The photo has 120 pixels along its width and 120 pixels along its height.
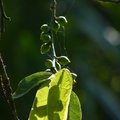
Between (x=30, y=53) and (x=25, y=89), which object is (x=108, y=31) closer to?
(x=30, y=53)

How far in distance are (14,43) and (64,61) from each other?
3040 millimetres

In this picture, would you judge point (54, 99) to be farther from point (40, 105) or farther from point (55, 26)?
point (55, 26)

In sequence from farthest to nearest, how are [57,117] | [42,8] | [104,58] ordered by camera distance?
1. [104,58]
2. [42,8]
3. [57,117]

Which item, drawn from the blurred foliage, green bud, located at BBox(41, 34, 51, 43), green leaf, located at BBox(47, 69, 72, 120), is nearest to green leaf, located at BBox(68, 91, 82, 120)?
green leaf, located at BBox(47, 69, 72, 120)

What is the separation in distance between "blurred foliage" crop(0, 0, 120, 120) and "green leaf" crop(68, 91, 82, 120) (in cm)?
282

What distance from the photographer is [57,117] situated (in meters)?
0.98

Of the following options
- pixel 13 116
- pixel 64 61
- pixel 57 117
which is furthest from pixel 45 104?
pixel 64 61

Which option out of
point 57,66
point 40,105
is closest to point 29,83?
point 40,105

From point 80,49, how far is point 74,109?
12.5 ft

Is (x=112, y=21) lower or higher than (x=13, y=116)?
lower

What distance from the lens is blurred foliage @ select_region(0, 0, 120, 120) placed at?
4.23 meters

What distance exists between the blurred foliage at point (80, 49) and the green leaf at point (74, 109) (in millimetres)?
2815

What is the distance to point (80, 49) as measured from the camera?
16.1 ft

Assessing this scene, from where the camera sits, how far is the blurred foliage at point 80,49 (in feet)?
13.9
